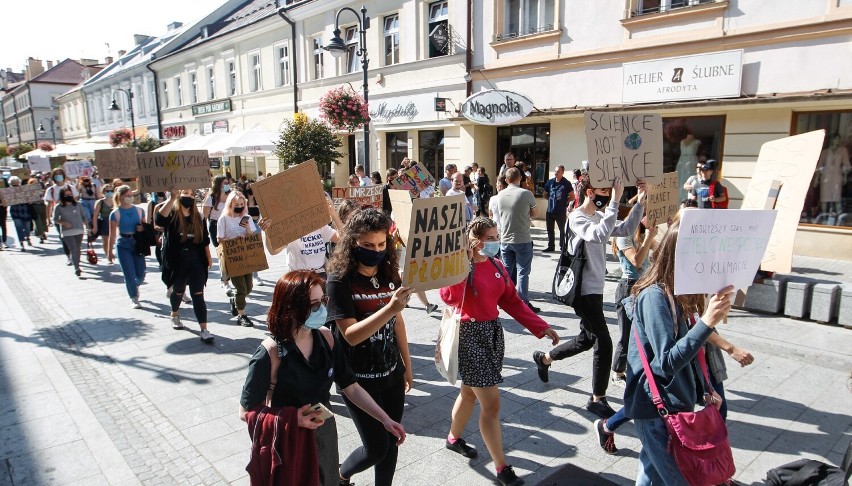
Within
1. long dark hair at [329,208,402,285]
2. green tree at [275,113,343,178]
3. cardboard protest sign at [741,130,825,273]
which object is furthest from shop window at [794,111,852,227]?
green tree at [275,113,343,178]

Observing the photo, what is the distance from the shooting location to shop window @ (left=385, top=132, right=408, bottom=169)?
18359 millimetres

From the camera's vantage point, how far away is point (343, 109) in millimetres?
14195

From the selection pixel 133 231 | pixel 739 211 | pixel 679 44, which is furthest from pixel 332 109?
pixel 739 211

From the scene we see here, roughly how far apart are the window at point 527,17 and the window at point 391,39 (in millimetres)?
4598

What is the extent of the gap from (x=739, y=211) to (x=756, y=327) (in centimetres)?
479

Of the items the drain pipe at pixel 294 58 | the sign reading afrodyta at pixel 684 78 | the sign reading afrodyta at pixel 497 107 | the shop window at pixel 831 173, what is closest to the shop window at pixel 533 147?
the sign reading afrodyta at pixel 497 107

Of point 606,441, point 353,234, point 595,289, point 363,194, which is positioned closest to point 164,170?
point 363,194

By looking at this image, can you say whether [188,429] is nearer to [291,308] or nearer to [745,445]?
[291,308]

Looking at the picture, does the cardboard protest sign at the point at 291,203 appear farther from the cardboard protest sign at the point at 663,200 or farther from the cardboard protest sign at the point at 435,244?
the cardboard protest sign at the point at 663,200

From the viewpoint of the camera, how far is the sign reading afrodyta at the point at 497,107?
12.9 metres

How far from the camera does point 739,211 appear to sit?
256 centimetres

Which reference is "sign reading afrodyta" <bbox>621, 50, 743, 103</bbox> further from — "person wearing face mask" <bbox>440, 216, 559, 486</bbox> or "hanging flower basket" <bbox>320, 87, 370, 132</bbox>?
"person wearing face mask" <bbox>440, 216, 559, 486</bbox>

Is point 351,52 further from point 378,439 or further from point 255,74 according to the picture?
point 378,439

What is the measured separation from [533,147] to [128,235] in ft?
33.6
